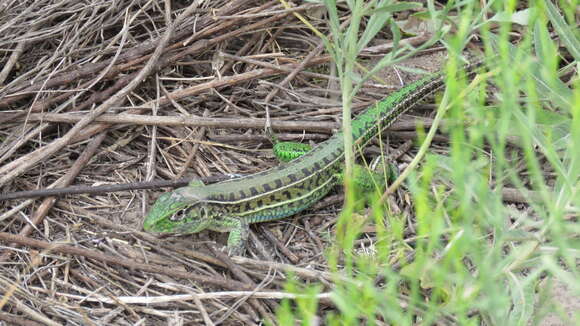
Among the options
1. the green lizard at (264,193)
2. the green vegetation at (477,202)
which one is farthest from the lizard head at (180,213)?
the green vegetation at (477,202)

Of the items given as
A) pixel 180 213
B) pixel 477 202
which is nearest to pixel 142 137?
pixel 180 213

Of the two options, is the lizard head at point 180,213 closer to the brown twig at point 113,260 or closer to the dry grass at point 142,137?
the dry grass at point 142,137

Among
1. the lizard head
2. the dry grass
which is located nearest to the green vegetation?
the dry grass

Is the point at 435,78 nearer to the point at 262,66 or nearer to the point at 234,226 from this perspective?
the point at 262,66

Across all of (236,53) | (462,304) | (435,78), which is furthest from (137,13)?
(462,304)

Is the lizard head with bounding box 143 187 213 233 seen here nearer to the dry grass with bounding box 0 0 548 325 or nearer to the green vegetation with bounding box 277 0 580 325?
the dry grass with bounding box 0 0 548 325
